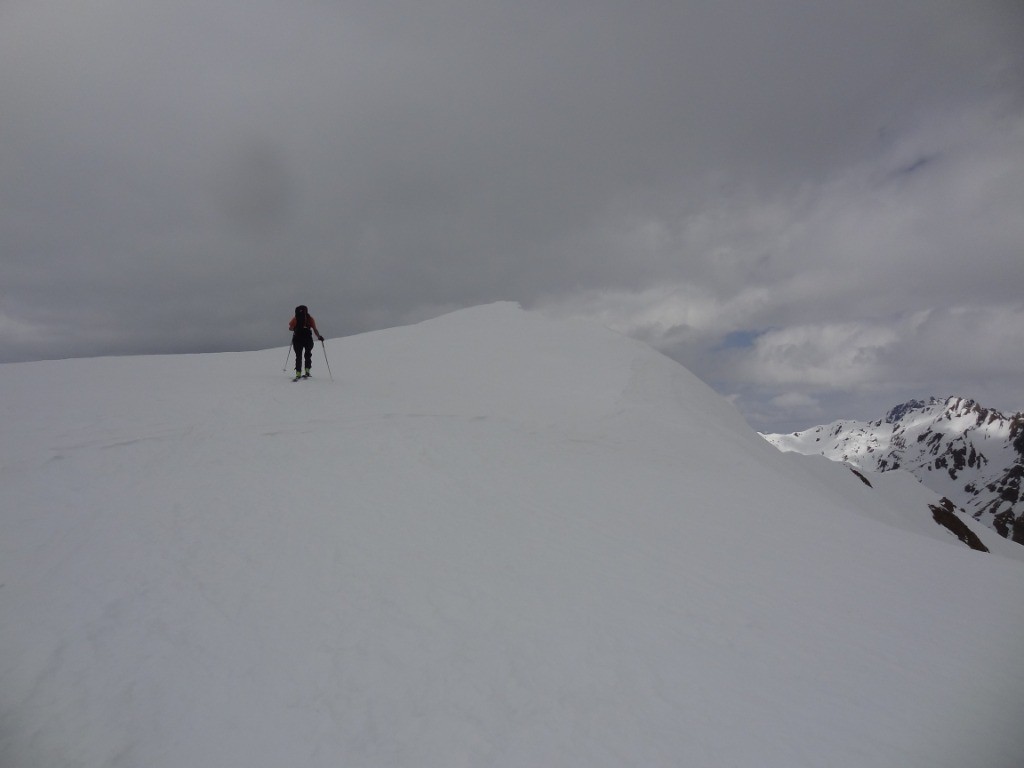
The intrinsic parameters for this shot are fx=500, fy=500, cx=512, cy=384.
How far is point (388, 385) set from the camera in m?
20.4

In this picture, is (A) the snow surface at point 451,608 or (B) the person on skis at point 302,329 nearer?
(A) the snow surface at point 451,608

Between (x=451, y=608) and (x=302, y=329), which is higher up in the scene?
(x=302, y=329)

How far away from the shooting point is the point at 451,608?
7.12 m

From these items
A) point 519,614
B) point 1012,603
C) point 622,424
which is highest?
point 622,424

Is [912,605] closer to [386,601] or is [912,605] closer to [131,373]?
[386,601]

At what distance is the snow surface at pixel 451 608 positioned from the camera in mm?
5215

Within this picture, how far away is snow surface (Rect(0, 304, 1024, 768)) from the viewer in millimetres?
5215

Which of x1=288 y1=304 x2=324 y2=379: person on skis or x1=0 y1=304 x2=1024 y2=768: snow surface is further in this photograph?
x1=288 y1=304 x2=324 y2=379: person on skis

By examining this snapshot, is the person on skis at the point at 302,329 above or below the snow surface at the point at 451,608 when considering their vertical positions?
above

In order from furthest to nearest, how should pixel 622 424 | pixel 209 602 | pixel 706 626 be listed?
pixel 622 424 < pixel 706 626 < pixel 209 602

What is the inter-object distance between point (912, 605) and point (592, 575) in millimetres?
5393

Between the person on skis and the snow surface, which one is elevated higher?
the person on skis

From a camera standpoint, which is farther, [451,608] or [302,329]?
[302,329]

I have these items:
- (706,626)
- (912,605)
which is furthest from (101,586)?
(912,605)
